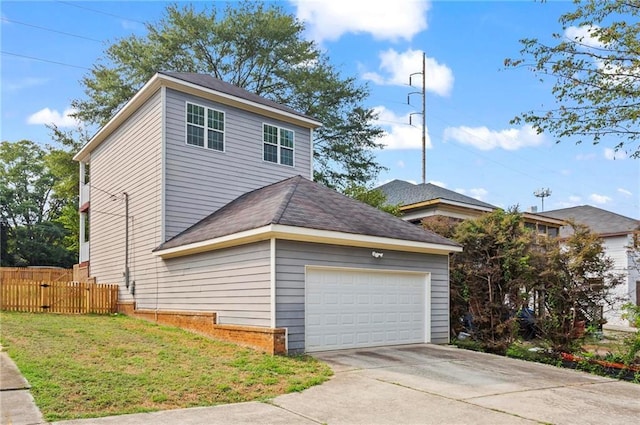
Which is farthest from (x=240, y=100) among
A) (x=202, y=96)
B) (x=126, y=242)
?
(x=126, y=242)

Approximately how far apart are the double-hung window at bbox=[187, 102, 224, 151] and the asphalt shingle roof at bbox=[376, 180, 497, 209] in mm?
8452

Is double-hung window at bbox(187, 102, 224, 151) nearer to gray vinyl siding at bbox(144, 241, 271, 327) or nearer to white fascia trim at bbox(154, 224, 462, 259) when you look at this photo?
white fascia trim at bbox(154, 224, 462, 259)

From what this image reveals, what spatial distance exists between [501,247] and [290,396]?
724 centimetres

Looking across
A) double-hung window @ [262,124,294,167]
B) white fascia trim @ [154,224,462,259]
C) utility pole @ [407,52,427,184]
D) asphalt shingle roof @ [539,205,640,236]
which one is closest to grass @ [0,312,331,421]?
white fascia trim @ [154,224,462,259]

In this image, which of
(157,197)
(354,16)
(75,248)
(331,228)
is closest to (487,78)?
(354,16)

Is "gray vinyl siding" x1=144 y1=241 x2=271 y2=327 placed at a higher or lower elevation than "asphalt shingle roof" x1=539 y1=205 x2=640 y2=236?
lower

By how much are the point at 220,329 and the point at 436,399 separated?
550 cm

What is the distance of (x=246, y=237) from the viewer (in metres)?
9.93

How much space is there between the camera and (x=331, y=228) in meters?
10.1

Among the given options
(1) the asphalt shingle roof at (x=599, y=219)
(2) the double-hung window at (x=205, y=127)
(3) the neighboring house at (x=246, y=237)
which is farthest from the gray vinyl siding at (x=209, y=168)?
(1) the asphalt shingle roof at (x=599, y=219)

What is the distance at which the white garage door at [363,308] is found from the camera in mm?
10195

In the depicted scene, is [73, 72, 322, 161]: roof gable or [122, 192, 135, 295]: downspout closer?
[73, 72, 322, 161]: roof gable

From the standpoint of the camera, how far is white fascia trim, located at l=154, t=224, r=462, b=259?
9.45 m

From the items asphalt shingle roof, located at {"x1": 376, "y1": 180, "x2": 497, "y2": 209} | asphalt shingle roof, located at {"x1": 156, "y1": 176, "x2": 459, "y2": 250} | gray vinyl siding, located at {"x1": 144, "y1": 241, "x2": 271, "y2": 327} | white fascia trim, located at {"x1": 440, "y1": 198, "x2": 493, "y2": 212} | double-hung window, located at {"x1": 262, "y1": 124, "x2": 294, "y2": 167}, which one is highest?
double-hung window, located at {"x1": 262, "y1": 124, "x2": 294, "y2": 167}
